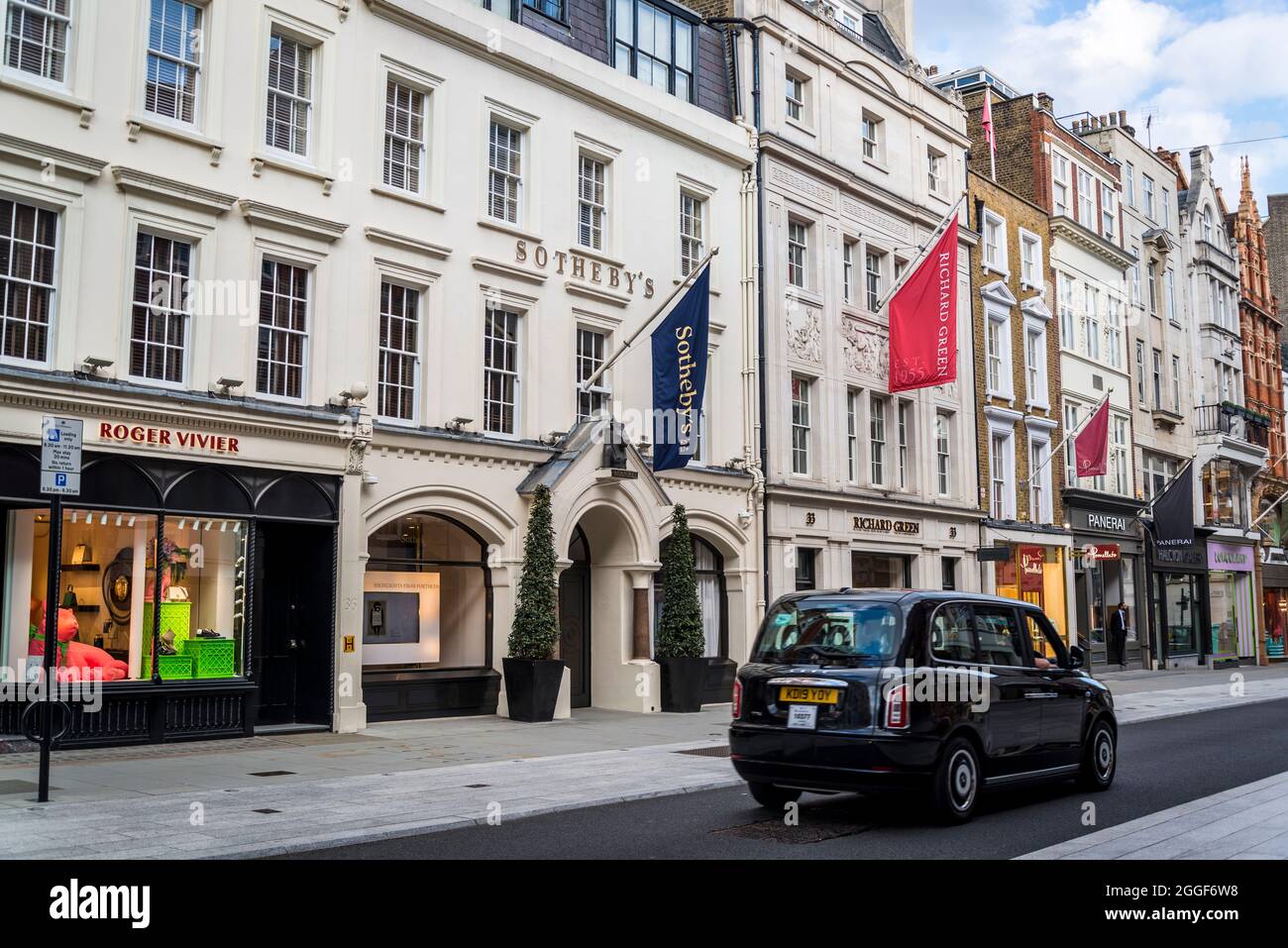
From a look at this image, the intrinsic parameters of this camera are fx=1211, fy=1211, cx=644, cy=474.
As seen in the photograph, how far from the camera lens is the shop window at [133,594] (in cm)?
1447

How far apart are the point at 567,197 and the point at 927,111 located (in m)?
14.4

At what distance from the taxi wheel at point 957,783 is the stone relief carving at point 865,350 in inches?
739

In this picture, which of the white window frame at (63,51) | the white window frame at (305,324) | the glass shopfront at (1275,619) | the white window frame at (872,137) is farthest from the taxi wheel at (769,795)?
the glass shopfront at (1275,619)

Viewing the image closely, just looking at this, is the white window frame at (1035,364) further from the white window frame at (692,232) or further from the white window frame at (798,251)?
the white window frame at (692,232)

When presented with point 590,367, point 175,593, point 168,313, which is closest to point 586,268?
point 590,367

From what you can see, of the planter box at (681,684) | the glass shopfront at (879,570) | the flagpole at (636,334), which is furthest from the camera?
the glass shopfront at (879,570)

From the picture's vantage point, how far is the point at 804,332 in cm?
2664

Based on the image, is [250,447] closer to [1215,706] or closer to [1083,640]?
[1215,706]

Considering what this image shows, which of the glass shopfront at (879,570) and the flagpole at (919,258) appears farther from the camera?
the glass shopfront at (879,570)

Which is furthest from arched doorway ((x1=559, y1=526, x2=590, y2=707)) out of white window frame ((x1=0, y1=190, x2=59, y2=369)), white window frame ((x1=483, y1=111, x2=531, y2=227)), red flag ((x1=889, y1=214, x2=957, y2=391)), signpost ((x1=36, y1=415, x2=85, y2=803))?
signpost ((x1=36, y1=415, x2=85, y2=803))

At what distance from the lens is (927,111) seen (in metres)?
31.9

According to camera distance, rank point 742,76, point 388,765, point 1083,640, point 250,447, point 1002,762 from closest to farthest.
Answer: point 1002,762 → point 388,765 → point 250,447 → point 742,76 → point 1083,640

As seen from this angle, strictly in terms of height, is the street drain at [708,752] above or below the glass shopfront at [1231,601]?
below
